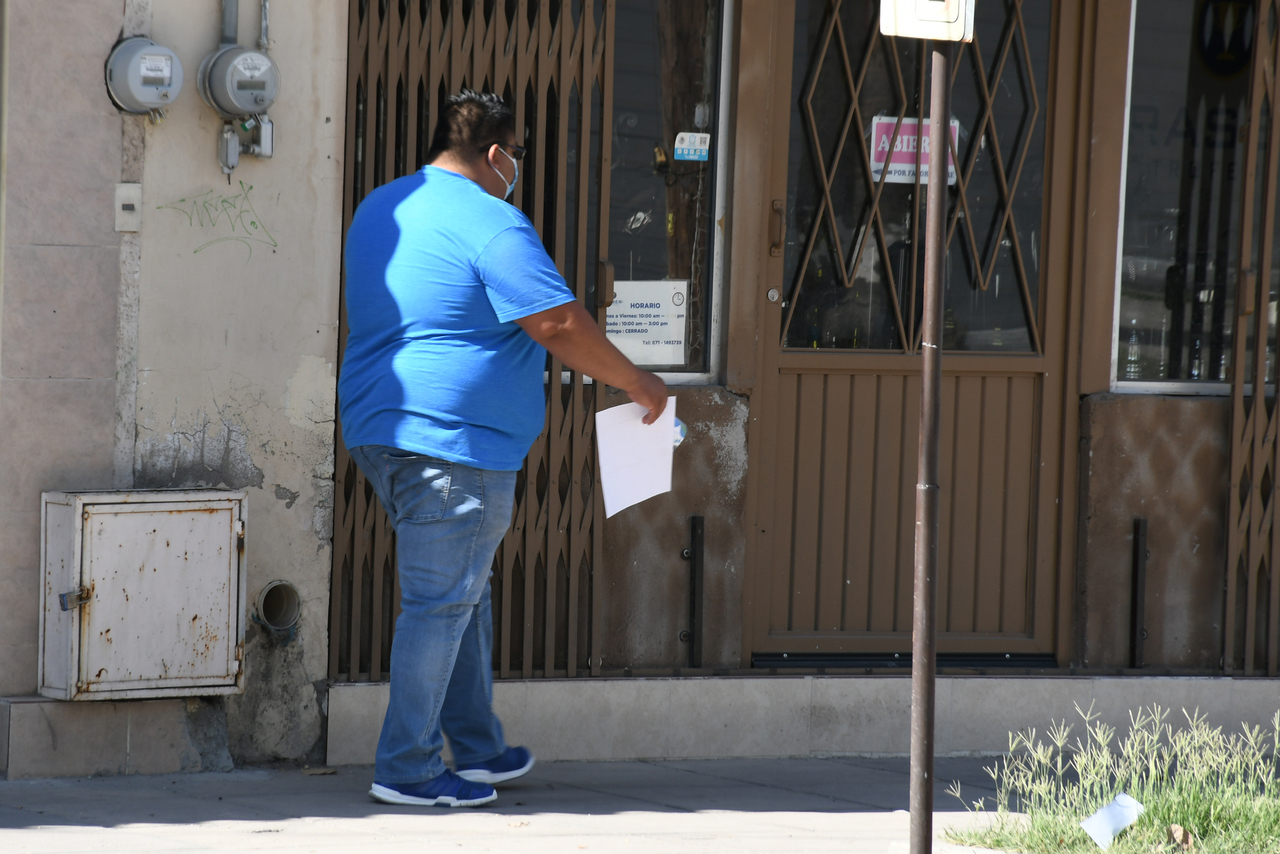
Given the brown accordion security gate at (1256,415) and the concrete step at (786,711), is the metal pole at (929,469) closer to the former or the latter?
the concrete step at (786,711)

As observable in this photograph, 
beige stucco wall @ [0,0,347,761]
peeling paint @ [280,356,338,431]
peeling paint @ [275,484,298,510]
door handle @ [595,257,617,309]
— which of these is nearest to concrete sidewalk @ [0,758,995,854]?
beige stucco wall @ [0,0,347,761]

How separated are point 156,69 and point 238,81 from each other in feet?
0.77

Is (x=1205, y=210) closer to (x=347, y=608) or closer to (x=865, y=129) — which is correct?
(x=865, y=129)

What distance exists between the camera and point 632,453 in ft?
12.8

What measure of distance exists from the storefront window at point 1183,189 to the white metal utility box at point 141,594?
3.42m

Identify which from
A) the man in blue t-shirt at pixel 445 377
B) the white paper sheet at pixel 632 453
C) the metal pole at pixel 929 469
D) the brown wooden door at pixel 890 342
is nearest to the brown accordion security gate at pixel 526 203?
the brown wooden door at pixel 890 342

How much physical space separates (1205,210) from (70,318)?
4.13 metres

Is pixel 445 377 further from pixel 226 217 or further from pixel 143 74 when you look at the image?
pixel 143 74

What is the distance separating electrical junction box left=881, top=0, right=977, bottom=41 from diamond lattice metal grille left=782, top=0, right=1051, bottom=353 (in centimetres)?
231

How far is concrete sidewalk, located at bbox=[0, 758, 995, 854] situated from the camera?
365cm

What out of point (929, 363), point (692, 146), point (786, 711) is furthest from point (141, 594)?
point (929, 363)

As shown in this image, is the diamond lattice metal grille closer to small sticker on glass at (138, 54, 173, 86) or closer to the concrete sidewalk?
the concrete sidewalk

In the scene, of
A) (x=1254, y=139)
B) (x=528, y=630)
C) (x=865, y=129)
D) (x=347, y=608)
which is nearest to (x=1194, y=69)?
(x=1254, y=139)

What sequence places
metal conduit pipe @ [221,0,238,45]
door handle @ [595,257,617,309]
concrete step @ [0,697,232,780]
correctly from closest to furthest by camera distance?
concrete step @ [0,697,232,780]
metal conduit pipe @ [221,0,238,45]
door handle @ [595,257,617,309]
